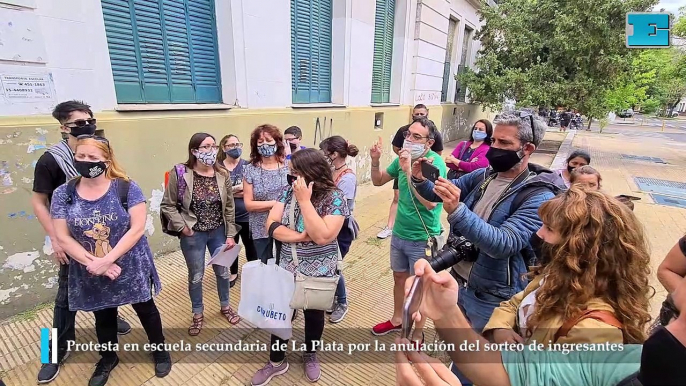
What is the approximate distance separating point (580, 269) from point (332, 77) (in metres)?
6.26

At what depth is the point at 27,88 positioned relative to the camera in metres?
2.87

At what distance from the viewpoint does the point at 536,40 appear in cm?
1122

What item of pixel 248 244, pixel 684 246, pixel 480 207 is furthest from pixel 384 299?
pixel 684 246

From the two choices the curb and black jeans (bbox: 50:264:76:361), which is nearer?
black jeans (bbox: 50:264:76:361)

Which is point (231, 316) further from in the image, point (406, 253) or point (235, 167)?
point (406, 253)

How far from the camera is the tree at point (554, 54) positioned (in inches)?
391

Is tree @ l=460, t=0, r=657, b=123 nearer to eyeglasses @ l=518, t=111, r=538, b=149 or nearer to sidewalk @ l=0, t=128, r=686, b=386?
sidewalk @ l=0, t=128, r=686, b=386

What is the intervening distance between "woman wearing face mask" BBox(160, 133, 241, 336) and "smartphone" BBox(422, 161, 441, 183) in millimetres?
1626

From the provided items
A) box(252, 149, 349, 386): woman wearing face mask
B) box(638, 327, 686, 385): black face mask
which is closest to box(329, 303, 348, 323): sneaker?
box(252, 149, 349, 386): woman wearing face mask

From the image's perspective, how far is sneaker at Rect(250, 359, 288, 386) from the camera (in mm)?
2381

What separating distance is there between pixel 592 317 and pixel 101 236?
2.52 m

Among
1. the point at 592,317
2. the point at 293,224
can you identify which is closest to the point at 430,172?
the point at 293,224

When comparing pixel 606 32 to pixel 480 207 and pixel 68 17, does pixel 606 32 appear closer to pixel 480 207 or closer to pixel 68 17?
pixel 480 207

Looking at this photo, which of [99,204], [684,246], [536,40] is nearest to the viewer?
[684,246]
